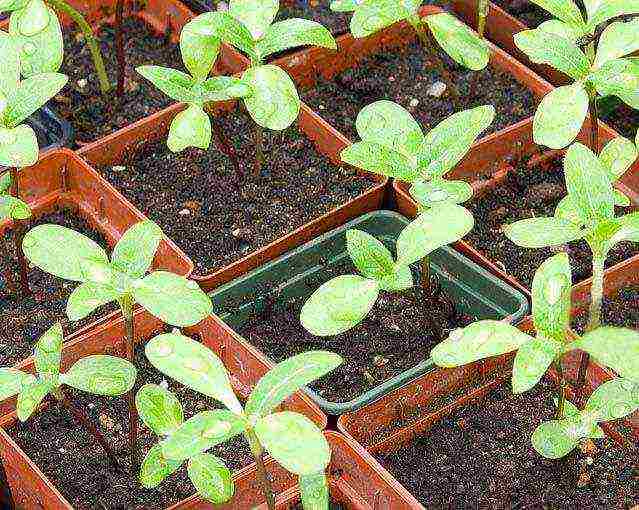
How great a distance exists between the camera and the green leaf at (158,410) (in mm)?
1323

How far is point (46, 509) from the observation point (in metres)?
1.53

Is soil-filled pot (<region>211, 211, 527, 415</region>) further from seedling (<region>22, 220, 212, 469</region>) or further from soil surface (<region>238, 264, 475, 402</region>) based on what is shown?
seedling (<region>22, 220, 212, 469</region>)

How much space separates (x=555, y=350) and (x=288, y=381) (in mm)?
317

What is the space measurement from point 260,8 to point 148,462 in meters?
0.77

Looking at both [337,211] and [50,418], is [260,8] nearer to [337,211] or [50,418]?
[337,211]

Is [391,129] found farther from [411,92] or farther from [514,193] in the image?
[411,92]

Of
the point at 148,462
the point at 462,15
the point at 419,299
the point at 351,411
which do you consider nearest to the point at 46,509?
the point at 148,462

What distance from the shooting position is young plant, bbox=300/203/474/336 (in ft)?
4.24

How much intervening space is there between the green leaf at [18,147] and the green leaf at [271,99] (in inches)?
13.3

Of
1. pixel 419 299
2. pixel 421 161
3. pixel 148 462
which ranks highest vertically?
pixel 421 161

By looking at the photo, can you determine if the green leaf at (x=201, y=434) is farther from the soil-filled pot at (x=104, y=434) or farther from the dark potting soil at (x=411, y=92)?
the dark potting soil at (x=411, y=92)

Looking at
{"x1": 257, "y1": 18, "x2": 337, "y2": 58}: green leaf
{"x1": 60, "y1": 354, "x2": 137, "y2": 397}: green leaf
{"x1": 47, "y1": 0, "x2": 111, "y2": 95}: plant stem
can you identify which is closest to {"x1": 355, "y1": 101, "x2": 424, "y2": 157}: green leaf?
{"x1": 257, "y1": 18, "x2": 337, "y2": 58}: green leaf

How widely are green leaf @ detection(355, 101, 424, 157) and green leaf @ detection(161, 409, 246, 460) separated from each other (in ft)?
1.69

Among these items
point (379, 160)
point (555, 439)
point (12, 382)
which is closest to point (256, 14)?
point (379, 160)
